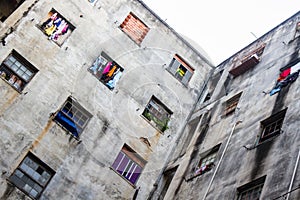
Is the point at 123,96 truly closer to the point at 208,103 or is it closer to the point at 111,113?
the point at 111,113

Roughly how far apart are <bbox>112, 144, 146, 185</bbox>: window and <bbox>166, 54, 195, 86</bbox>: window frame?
6.22 meters

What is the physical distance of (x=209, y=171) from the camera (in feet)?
67.7

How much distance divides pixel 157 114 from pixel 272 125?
338 inches

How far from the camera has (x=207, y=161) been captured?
861 inches

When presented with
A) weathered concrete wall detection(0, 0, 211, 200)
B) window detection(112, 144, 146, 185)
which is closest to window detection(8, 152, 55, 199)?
weathered concrete wall detection(0, 0, 211, 200)

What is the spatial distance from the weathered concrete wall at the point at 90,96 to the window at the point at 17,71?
0.29m

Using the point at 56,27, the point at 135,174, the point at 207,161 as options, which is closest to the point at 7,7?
the point at 56,27

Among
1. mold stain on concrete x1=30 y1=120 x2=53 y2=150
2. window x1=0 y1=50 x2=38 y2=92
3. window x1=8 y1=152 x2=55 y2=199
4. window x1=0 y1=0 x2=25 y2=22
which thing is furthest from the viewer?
window x1=0 y1=0 x2=25 y2=22

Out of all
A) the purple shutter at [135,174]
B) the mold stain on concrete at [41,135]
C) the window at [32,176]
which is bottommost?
the window at [32,176]

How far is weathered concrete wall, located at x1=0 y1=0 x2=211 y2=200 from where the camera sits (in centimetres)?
2183

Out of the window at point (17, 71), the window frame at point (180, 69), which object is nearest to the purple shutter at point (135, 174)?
the window frame at point (180, 69)

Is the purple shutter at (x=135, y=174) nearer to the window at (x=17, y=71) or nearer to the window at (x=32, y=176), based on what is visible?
the window at (x=32, y=176)

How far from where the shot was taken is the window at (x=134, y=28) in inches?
1083

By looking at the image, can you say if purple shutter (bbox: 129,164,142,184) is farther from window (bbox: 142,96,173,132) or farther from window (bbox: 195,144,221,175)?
window (bbox: 195,144,221,175)
